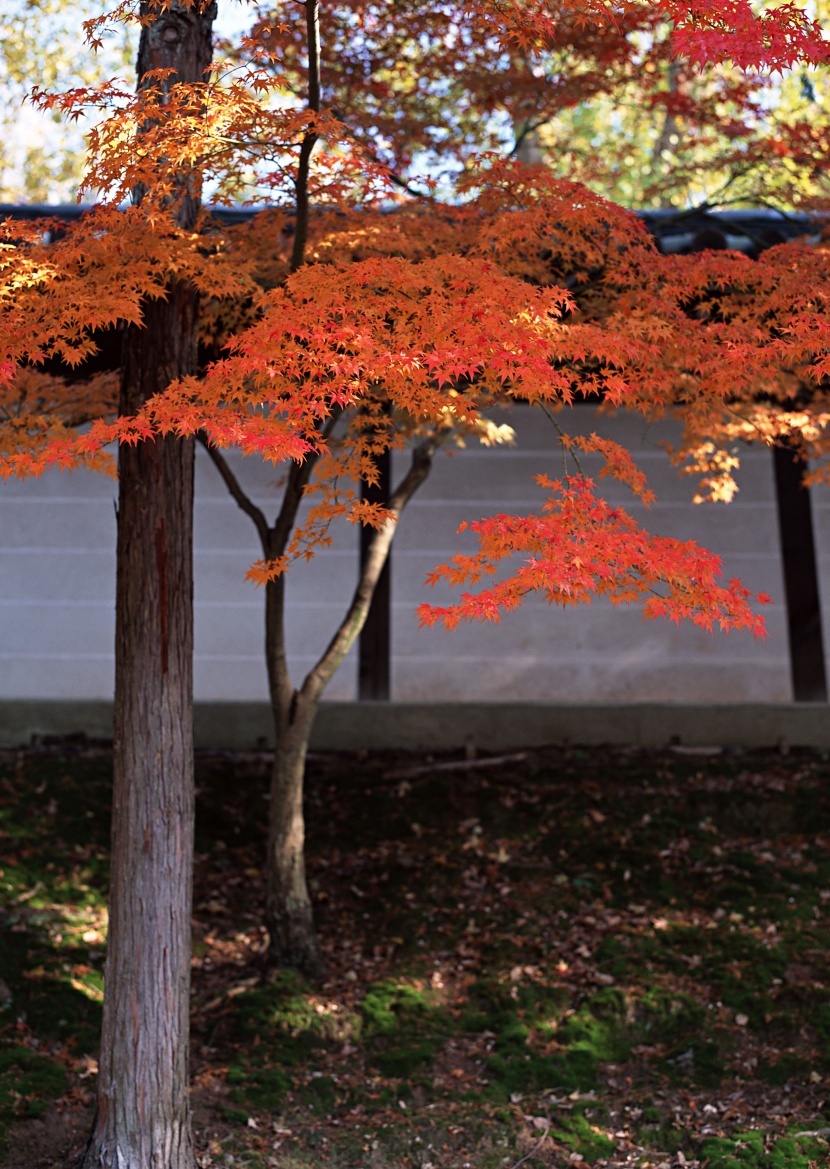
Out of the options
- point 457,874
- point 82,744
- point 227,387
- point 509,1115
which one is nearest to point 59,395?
point 227,387

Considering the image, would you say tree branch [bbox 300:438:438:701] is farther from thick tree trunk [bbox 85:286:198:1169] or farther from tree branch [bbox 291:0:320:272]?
tree branch [bbox 291:0:320:272]

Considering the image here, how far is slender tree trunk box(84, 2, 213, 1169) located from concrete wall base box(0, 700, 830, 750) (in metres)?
3.56

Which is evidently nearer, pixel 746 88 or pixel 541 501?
pixel 746 88

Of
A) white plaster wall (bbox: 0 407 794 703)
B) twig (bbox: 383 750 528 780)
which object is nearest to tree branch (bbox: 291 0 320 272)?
white plaster wall (bbox: 0 407 794 703)

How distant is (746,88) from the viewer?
605cm

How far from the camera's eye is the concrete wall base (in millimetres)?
8016

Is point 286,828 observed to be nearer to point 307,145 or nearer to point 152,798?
point 152,798

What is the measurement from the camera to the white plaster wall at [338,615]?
8.14m

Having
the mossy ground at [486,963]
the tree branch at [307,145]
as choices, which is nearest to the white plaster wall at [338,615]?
the mossy ground at [486,963]

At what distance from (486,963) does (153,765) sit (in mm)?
2573

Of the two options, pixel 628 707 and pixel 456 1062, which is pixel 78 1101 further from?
pixel 628 707

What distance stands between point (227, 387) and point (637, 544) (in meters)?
1.63

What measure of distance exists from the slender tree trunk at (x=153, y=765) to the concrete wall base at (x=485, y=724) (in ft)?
11.7

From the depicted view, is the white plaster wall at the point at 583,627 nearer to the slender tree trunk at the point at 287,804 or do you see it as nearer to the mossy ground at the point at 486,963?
the mossy ground at the point at 486,963
